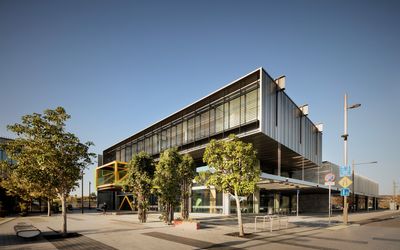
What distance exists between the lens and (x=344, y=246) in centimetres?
1320

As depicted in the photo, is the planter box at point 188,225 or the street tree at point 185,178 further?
the street tree at point 185,178

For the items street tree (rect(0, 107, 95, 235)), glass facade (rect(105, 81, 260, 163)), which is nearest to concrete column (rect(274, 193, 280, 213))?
glass facade (rect(105, 81, 260, 163))

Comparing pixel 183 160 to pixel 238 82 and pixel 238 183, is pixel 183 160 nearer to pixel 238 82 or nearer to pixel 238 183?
pixel 238 183

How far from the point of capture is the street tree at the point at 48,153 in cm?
1520

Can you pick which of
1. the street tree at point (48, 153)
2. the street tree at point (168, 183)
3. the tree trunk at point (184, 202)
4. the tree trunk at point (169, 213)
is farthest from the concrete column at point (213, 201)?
the street tree at point (48, 153)

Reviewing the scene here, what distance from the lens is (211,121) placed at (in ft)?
116

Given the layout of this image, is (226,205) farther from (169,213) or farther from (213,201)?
(169,213)

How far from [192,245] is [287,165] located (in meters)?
38.2

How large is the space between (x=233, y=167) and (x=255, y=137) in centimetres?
1444

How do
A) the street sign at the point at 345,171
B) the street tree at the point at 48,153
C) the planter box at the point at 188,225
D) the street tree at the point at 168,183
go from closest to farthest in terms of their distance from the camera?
the street tree at the point at 48,153 < the planter box at the point at 188,225 < the street tree at the point at 168,183 < the street sign at the point at 345,171

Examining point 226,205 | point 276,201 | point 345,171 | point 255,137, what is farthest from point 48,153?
point 276,201

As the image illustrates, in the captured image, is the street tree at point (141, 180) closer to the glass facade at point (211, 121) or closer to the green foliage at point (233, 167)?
the green foliage at point (233, 167)

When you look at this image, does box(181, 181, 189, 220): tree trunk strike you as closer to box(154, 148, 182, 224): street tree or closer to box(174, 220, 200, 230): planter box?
box(154, 148, 182, 224): street tree

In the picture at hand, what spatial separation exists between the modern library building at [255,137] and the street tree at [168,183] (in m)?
5.99
